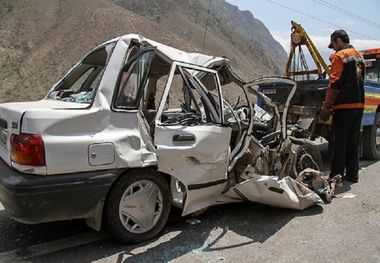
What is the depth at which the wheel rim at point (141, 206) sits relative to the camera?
3.91 m

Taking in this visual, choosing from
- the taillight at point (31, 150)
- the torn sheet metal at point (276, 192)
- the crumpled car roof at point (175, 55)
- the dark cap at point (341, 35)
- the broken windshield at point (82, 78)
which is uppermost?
the dark cap at point (341, 35)

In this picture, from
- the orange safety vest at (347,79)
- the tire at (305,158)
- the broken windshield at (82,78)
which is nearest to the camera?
the broken windshield at (82,78)

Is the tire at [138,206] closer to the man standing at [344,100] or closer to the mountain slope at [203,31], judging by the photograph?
the man standing at [344,100]

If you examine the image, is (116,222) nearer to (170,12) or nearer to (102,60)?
(102,60)

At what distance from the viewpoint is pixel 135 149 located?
3875mm

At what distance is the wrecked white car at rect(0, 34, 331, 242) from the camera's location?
11.3 ft

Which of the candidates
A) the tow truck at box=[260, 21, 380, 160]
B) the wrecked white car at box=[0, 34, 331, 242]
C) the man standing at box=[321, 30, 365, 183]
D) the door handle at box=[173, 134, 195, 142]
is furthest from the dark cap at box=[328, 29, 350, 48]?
the door handle at box=[173, 134, 195, 142]

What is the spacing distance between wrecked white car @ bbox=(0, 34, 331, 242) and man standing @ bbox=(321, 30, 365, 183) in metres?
0.99

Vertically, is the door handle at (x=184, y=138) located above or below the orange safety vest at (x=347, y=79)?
below

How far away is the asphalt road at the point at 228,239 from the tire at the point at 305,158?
2.35 ft

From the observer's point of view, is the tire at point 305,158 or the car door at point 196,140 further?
the tire at point 305,158

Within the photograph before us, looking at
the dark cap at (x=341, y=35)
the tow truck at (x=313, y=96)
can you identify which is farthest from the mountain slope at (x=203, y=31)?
the dark cap at (x=341, y=35)

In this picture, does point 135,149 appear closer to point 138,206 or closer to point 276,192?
point 138,206

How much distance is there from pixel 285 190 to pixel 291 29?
213 inches
